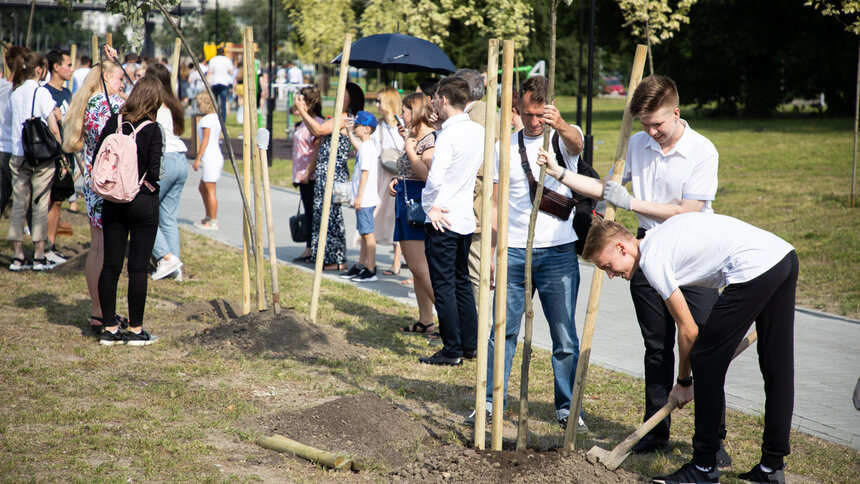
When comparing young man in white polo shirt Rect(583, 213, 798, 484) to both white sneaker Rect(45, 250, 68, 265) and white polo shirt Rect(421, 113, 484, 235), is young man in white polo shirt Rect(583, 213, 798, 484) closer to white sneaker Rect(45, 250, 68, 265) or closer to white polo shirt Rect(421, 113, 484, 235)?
white polo shirt Rect(421, 113, 484, 235)

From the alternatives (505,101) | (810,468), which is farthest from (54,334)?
(810,468)

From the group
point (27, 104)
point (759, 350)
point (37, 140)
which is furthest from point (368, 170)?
point (759, 350)

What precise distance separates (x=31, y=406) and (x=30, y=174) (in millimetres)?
4460

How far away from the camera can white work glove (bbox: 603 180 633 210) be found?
153 inches

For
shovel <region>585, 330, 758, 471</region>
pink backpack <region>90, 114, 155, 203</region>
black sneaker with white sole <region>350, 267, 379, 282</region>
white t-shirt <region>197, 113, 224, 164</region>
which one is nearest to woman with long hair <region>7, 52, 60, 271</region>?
white t-shirt <region>197, 113, 224, 164</region>

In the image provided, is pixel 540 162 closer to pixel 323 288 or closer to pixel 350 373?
pixel 350 373

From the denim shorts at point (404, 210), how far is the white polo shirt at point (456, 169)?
2.26ft

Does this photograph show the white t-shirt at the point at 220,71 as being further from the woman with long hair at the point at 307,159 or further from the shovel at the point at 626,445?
the shovel at the point at 626,445

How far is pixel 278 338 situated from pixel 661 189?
3214mm

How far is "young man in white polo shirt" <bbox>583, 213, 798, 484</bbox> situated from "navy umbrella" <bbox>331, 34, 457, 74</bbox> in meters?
5.36

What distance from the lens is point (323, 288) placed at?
8367 millimetres

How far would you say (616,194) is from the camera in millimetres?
3895

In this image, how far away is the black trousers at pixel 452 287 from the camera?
5762 millimetres

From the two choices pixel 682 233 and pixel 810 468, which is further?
pixel 810 468
